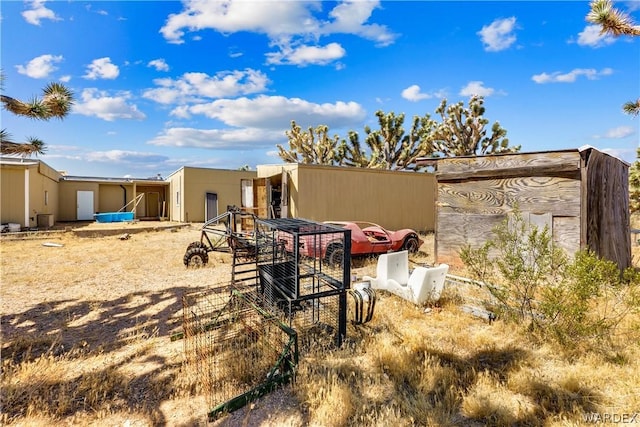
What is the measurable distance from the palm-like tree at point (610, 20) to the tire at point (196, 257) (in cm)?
1104

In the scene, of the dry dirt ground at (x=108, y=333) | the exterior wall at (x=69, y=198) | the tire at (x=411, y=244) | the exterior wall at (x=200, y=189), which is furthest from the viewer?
the exterior wall at (x=69, y=198)

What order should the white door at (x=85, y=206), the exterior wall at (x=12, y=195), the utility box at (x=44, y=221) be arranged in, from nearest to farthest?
the exterior wall at (x=12, y=195)
the utility box at (x=44, y=221)
the white door at (x=85, y=206)

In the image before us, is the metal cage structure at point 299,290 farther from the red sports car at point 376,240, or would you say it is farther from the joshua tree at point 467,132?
the joshua tree at point 467,132

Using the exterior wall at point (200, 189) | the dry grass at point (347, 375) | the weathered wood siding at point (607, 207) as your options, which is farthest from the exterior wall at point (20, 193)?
the weathered wood siding at point (607, 207)

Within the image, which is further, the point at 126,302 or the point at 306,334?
the point at 126,302

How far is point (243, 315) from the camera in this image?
177 inches

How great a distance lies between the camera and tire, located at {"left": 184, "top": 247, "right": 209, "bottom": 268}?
8070mm

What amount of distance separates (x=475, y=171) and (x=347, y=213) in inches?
→ 245

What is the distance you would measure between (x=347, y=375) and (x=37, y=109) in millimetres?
7120

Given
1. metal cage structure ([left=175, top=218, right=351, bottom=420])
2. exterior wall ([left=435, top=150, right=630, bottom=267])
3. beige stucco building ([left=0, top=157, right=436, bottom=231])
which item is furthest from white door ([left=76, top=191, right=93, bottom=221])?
exterior wall ([left=435, top=150, right=630, bottom=267])

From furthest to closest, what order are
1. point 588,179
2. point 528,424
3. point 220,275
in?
point 220,275 → point 588,179 → point 528,424

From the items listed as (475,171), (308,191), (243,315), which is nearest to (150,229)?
(308,191)

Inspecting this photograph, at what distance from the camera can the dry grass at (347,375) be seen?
266 centimetres

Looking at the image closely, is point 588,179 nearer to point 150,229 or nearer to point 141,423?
point 141,423
